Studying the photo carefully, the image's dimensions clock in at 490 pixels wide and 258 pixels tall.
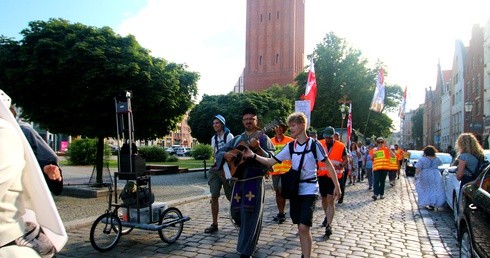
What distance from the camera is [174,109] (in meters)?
12.4

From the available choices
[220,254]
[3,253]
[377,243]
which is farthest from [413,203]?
[3,253]

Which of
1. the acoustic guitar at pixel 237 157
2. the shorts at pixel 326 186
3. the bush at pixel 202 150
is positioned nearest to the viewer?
the acoustic guitar at pixel 237 157

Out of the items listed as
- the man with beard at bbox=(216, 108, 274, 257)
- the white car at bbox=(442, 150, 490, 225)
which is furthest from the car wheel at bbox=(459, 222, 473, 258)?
the white car at bbox=(442, 150, 490, 225)

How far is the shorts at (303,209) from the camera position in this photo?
507 centimetres

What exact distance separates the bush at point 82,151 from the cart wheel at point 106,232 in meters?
23.6

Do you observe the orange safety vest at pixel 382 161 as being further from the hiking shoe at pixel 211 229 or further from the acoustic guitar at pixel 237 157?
the acoustic guitar at pixel 237 157

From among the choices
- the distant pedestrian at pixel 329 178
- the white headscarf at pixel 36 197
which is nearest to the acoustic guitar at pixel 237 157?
the distant pedestrian at pixel 329 178

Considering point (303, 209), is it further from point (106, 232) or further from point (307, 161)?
point (106, 232)

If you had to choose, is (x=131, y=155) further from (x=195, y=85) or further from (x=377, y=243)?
(x=195, y=85)

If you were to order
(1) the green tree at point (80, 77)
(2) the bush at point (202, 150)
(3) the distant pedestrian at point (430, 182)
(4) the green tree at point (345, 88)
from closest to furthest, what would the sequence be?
(1) the green tree at point (80, 77) < (3) the distant pedestrian at point (430, 182) < (2) the bush at point (202, 150) < (4) the green tree at point (345, 88)

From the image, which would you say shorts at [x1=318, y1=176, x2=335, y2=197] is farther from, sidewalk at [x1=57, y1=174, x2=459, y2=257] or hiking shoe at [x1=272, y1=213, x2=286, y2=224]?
hiking shoe at [x1=272, y1=213, x2=286, y2=224]

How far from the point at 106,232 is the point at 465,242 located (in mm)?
4751

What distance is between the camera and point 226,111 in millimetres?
25906

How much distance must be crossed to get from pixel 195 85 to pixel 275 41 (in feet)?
234
